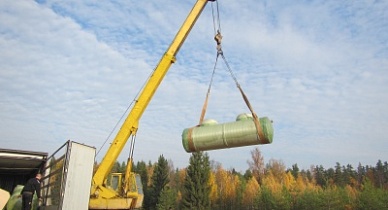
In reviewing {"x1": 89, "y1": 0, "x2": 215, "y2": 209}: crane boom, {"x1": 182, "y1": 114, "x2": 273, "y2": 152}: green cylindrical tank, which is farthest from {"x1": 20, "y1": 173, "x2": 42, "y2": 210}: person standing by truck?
{"x1": 182, "y1": 114, "x2": 273, "y2": 152}: green cylindrical tank

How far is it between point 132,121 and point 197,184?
90.0ft

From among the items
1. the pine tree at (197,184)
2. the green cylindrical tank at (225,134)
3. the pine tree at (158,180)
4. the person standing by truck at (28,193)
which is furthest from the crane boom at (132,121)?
the pine tree at (158,180)

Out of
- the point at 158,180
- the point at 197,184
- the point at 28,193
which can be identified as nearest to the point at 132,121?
the point at 28,193

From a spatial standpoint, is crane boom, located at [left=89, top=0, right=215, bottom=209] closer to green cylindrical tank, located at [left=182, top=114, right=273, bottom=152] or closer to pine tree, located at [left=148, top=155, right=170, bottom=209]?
green cylindrical tank, located at [left=182, top=114, right=273, bottom=152]

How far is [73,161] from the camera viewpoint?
354 inches

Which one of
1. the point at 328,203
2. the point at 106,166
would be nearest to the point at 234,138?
the point at 106,166

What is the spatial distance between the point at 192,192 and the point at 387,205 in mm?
20671

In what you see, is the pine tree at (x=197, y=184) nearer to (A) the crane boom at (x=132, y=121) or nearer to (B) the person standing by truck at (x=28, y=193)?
(A) the crane boom at (x=132, y=121)

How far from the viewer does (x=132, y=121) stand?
14.6m

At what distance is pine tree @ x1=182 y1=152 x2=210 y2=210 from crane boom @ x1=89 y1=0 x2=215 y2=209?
26.0m

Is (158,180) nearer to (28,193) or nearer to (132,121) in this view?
(132,121)

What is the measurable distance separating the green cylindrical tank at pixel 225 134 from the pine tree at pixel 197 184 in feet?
97.5

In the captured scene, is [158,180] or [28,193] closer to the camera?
[28,193]

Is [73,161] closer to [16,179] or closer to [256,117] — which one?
[256,117]
